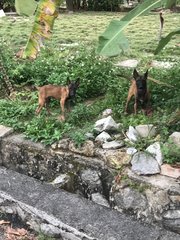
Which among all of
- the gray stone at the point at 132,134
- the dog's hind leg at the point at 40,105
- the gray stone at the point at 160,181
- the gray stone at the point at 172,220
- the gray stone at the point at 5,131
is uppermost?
the dog's hind leg at the point at 40,105

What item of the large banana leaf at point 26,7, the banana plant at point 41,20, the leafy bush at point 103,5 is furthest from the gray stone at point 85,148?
the leafy bush at point 103,5

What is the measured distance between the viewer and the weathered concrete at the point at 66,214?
107 inches

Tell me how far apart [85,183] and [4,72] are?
1640 mm

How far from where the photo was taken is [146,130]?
3.16m

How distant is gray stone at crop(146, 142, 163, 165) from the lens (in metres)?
2.90

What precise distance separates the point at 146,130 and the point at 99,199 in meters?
0.58

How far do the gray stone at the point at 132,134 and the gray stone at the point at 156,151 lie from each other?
16 centimetres

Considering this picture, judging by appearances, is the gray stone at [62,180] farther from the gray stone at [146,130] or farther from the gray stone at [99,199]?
the gray stone at [146,130]

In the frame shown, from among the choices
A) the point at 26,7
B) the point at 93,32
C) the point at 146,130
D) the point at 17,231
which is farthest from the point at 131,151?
the point at 93,32

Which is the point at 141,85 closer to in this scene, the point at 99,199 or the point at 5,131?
the point at 99,199

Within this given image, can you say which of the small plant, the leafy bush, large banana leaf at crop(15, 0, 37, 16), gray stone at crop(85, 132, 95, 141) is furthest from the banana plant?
the leafy bush

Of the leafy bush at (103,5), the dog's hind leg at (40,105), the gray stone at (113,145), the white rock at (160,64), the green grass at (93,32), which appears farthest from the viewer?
the leafy bush at (103,5)

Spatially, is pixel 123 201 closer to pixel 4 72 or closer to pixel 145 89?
pixel 145 89

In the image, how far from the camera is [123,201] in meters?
2.92
